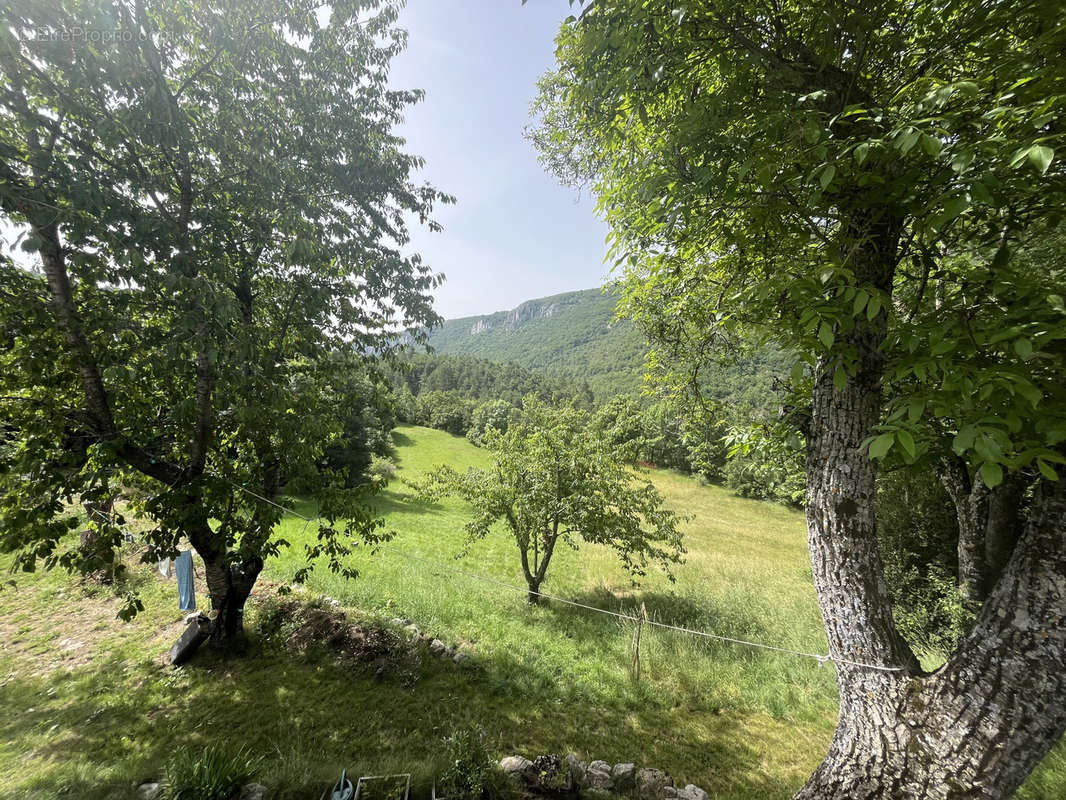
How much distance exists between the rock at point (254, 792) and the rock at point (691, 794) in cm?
406

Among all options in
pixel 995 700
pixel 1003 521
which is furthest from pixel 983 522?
pixel 995 700

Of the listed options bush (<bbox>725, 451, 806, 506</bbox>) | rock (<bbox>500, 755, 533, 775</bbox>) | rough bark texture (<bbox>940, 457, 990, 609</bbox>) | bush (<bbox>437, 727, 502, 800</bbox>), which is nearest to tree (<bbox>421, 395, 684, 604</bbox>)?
bush (<bbox>725, 451, 806, 506</bbox>)

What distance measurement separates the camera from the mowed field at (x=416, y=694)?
413cm

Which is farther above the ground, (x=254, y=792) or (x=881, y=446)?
(x=881, y=446)

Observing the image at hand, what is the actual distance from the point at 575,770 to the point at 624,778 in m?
0.55

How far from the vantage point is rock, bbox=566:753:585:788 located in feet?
12.4

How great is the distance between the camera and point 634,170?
9.77 feet

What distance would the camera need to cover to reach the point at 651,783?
154 inches

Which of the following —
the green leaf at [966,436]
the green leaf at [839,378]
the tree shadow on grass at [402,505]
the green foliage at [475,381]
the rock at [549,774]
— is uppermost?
the green foliage at [475,381]

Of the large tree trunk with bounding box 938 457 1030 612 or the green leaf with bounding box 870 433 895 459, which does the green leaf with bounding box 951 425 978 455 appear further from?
the large tree trunk with bounding box 938 457 1030 612

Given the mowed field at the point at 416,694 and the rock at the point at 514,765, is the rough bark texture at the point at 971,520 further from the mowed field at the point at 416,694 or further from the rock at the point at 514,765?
the rock at the point at 514,765

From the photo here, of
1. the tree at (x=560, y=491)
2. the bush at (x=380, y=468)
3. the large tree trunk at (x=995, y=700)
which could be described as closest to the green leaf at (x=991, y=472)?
the large tree trunk at (x=995, y=700)

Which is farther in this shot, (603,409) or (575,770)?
(603,409)

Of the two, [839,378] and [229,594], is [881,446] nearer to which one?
[839,378]
